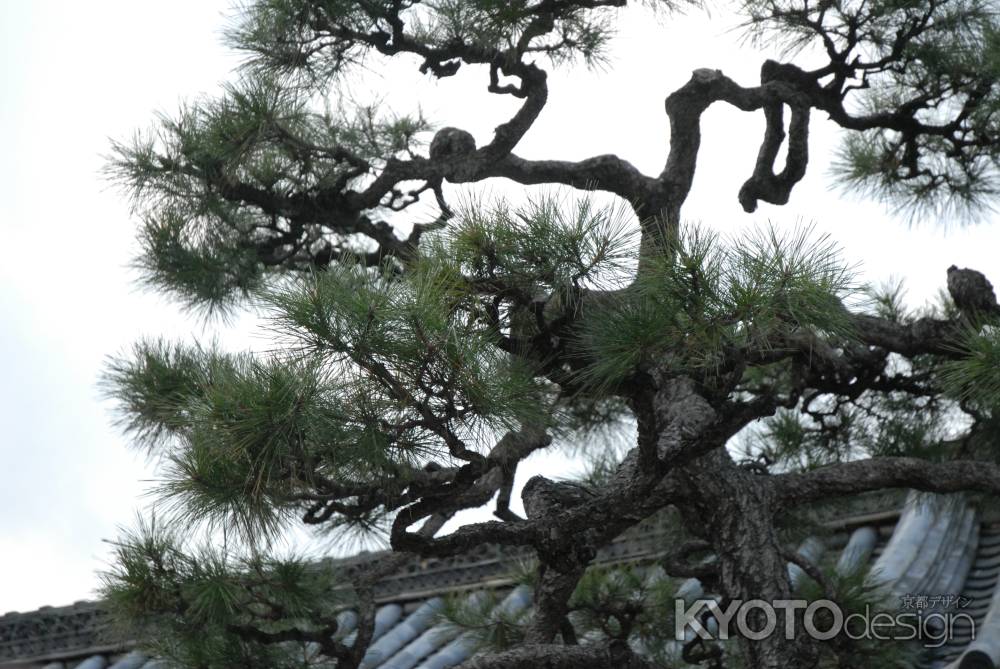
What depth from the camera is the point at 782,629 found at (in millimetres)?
2369

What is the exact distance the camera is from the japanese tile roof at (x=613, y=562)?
10.3 ft

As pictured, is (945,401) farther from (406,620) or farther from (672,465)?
(406,620)

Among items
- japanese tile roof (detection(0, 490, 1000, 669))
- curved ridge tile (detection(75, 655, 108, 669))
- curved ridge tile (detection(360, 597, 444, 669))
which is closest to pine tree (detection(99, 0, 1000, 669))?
japanese tile roof (detection(0, 490, 1000, 669))

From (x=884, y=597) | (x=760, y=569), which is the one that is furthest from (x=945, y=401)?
(x=760, y=569)

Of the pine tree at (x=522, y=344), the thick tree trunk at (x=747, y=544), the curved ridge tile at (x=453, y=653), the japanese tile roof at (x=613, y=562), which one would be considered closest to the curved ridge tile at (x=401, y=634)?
the japanese tile roof at (x=613, y=562)

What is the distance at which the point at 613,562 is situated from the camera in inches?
157

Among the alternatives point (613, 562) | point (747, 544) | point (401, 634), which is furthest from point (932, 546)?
point (401, 634)

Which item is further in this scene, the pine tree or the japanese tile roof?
the japanese tile roof

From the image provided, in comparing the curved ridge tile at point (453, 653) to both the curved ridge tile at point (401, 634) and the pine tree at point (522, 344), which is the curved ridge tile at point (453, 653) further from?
the pine tree at point (522, 344)

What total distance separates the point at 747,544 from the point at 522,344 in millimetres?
607

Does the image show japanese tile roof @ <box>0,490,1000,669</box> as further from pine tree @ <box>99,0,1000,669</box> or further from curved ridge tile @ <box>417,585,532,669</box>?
pine tree @ <box>99,0,1000,669</box>

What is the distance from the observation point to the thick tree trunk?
237cm

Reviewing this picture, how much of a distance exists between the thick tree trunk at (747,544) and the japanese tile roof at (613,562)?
0.51m

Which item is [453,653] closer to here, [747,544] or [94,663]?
[94,663]
